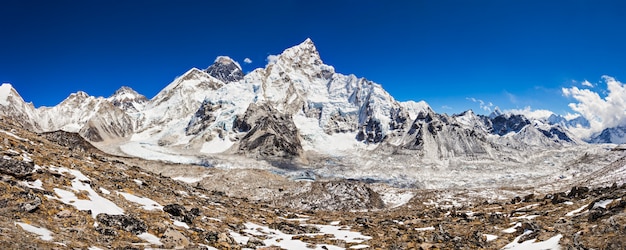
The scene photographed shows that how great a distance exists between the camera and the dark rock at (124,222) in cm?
1486

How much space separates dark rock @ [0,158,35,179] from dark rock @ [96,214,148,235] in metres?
3.97

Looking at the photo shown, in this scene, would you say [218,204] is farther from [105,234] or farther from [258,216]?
[105,234]

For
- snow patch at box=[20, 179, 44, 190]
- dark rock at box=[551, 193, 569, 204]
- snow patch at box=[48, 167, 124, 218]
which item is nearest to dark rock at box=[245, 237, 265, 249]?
snow patch at box=[48, 167, 124, 218]

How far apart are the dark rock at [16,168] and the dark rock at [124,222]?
397cm

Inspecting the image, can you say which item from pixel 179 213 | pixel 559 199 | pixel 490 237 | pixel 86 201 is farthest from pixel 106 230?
pixel 559 199

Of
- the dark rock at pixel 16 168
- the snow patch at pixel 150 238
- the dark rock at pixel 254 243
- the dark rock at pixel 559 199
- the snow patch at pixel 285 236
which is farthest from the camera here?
the dark rock at pixel 559 199

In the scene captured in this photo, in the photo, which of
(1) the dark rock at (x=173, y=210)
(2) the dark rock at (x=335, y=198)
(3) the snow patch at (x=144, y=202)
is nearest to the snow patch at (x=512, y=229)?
(1) the dark rock at (x=173, y=210)

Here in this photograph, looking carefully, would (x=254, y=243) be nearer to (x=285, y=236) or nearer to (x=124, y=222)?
(x=285, y=236)

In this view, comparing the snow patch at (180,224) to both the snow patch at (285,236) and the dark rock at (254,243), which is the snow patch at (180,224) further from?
the dark rock at (254,243)

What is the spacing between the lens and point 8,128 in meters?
24.0

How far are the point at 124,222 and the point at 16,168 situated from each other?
5214 millimetres

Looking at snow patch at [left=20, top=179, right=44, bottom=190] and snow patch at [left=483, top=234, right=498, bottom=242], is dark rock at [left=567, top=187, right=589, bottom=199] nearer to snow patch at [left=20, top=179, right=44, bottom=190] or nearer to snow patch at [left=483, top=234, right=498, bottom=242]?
snow patch at [left=483, top=234, right=498, bottom=242]

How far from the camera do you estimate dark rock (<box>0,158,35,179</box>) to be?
1534cm

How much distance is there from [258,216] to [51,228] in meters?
15.5
